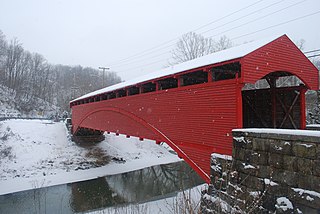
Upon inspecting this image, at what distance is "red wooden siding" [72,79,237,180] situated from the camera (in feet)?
17.5

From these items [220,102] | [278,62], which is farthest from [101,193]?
[278,62]

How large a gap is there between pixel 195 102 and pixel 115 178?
9483 millimetres

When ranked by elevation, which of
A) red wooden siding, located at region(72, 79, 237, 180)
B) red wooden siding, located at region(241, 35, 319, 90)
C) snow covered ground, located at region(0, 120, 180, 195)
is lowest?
snow covered ground, located at region(0, 120, 180, 195)

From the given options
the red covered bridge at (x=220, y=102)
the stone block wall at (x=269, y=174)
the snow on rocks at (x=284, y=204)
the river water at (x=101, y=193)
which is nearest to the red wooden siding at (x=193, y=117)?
the red covered bridge at (x=220, y=102)

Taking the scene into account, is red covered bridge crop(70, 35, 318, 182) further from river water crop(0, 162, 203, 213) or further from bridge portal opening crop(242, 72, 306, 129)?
river water crop(0, 162, 203, 213)

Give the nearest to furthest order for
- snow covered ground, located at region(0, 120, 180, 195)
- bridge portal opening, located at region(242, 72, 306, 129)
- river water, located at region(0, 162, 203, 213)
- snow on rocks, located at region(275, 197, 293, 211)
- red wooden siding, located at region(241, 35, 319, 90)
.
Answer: snow on rocks, located at region(275, 197, 293, 211) < red wooden siding, located at region(241, 35, 319, 90) < bridge portal opening, located at region(242, 72, 306, 129) < river water, located at region(0, 162, 203, 213) < snow covered ground, located at region(0, 120, 180, 195)

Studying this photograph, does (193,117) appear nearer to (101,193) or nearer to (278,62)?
(278,62)

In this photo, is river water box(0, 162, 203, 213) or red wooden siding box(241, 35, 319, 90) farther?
river water box(0, 162, 203, 213)

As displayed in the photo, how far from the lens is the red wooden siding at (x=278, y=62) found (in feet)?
16.7

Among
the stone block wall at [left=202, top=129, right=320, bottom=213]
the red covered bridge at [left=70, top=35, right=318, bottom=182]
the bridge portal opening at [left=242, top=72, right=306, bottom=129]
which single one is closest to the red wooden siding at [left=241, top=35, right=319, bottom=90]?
the red covered bridge at [left=70, top=35, right=318, bottom=182]

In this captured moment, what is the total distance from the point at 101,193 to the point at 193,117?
25.1 feet

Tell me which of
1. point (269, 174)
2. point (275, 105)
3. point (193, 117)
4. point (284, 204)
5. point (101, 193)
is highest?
point (275, 105)

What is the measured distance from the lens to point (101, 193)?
38.2 feet

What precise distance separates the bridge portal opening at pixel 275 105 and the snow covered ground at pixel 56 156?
9.54 meters
